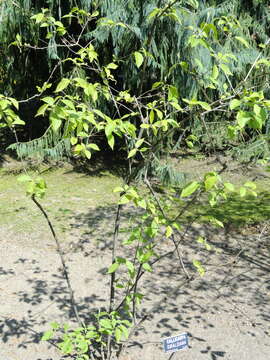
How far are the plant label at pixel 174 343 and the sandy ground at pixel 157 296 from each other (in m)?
0.31

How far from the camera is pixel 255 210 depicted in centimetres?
641

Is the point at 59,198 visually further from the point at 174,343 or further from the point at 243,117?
the point at 243,117

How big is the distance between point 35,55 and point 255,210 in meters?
5.78

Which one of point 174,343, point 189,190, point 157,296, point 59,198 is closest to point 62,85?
point 189,190

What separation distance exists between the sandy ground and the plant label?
31 centimetres

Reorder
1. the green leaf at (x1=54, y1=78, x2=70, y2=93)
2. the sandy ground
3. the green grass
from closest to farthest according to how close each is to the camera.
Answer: the green leaf at (x1=54, y1=78, x2=70, y2=93) < the sandy ground < the green grass

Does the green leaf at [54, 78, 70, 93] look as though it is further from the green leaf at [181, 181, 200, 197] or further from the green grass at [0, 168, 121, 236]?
the green grass at [0, 168, 121, 236]

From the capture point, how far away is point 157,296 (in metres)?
3.93

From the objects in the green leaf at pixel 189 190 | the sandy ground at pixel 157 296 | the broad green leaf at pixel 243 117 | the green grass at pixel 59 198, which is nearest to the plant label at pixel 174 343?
the sandy ground at pixel 157 296

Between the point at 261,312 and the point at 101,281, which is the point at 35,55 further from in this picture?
the point at 261,312

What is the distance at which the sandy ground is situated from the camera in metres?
3.12

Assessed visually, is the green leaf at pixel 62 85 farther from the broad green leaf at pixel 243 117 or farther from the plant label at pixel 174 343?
the plant label at pixel 174 343

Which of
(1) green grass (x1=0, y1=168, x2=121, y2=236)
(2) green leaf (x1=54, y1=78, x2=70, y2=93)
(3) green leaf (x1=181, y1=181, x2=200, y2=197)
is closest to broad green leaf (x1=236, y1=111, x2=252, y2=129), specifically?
(3) green leaf (x1=181, y1=181, x2=200, y2=197)

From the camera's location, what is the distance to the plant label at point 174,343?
2225 mm
